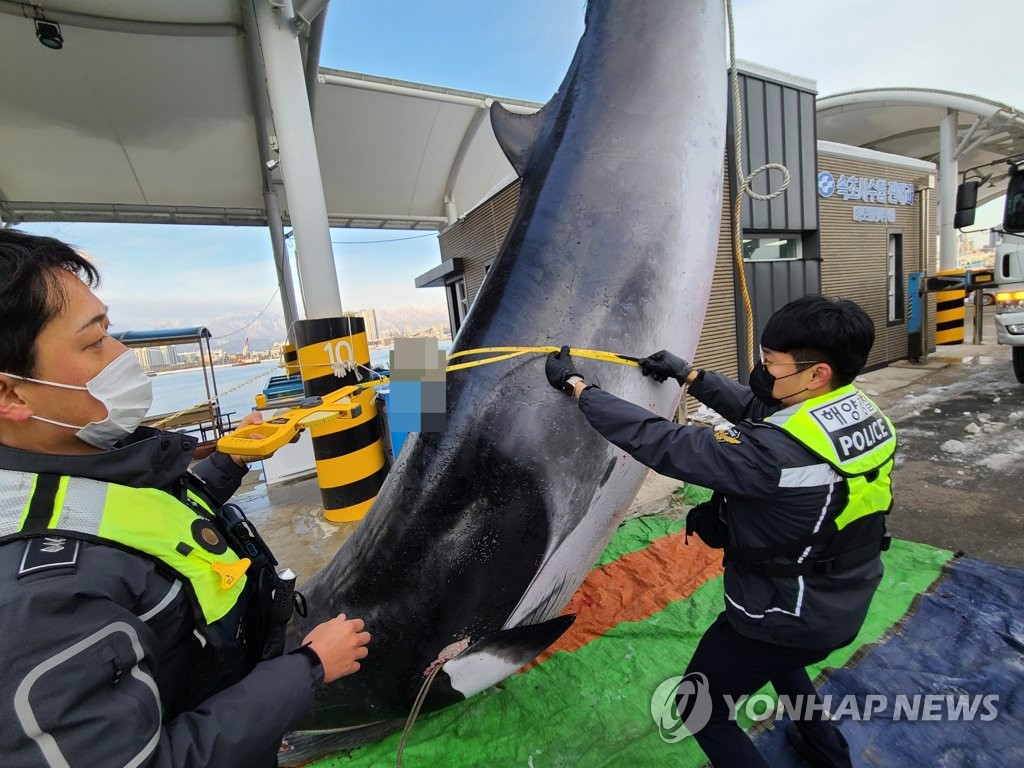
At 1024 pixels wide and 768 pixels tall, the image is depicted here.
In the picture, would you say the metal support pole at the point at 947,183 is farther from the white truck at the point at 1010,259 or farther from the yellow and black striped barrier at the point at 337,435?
the yellow and black striped barrier at the point at 337,435

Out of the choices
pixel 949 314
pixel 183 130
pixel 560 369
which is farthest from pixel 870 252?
pixel 183 130

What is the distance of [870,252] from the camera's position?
9.07 meters

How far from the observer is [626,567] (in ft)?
11.1

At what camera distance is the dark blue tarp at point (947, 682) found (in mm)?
1948

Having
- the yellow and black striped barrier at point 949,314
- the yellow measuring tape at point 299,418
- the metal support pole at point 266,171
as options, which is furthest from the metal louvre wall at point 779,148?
the metal support pole at point 266,171

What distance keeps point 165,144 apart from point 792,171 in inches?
533

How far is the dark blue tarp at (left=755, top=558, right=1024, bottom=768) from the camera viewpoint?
1948 millimetres

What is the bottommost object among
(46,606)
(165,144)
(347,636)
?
(347,636)

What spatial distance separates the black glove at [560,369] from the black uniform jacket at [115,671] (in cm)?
95

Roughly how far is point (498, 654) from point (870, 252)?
10.6 meters

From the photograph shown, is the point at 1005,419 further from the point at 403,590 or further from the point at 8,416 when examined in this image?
the point at 8,416

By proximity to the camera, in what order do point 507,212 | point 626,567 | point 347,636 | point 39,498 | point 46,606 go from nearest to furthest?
1. point 46,606
2. point 39,498
3. point 347,636
4. point 626,567
5. point 507,212

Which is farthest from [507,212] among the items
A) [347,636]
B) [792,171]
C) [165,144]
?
[165,144]

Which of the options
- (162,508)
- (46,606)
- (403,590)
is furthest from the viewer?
(403,590)
